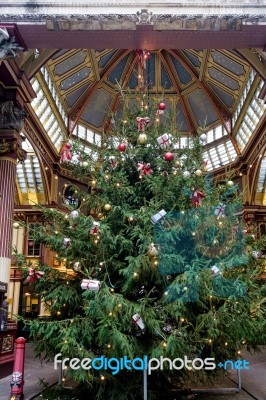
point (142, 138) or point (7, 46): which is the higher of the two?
point (7, 46)

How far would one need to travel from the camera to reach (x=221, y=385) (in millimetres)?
9844

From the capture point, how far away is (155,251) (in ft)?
24.9

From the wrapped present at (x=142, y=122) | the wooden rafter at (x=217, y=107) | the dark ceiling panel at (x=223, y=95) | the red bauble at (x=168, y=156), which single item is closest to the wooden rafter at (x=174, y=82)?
the wooden rafter at (x=217, y=107)

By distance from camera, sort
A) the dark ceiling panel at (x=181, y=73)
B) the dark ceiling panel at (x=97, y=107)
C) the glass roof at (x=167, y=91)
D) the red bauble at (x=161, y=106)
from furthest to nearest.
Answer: the dark ceiling panel at (x=97, y=107)
the dark ceiling panel at (x=181, y=73)
the glass roof at (x=167, y=91)
the red bauble at (x=161, y=106)

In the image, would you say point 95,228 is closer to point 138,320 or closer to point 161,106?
point 138,320

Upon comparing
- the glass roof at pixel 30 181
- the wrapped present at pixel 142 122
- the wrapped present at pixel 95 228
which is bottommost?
the wrapped present at pixel 95 228

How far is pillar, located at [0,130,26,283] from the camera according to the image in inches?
512

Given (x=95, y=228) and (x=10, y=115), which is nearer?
(x=95, y=228)

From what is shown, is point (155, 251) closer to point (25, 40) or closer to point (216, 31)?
point (216, 31)

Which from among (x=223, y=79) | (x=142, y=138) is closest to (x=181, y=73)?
(x=223, y=79)

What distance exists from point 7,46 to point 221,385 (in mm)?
9371

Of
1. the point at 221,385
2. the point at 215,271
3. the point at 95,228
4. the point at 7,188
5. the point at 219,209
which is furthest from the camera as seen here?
the point at 7,188

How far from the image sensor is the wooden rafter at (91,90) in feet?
90.8

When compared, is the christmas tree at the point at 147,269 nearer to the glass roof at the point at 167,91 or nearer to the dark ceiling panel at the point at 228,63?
the glass roof at the point at 167,91
